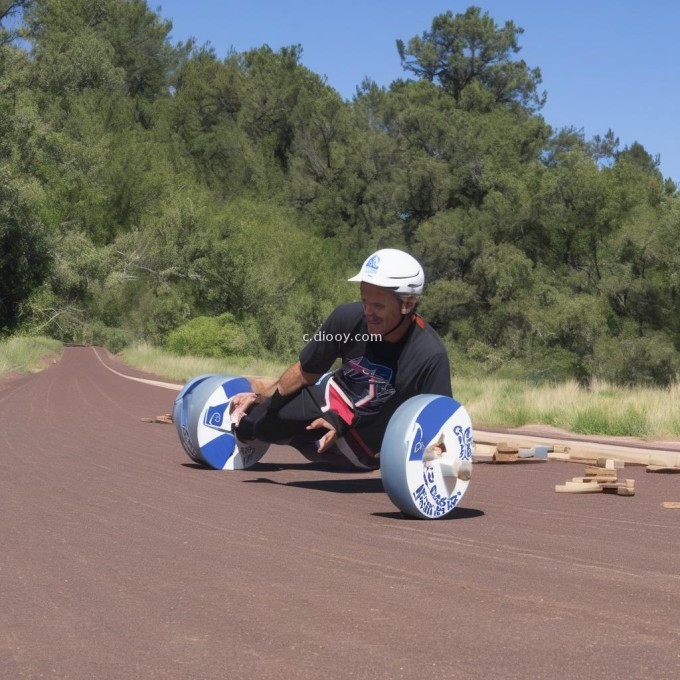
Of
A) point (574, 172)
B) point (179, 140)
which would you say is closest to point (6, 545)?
point (574, 172)

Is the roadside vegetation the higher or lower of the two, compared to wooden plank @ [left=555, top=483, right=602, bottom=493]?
higher

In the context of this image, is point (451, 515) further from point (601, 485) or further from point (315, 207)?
point (315, 207)

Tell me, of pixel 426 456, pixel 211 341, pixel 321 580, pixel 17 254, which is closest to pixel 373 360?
pixel 426 456

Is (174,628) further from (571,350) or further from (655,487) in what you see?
(571,350)

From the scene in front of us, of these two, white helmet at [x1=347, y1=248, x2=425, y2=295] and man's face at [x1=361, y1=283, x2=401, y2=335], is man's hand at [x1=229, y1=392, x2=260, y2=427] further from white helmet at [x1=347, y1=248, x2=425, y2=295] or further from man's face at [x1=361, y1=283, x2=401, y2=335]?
white helmet at [x1=347, y1=248, x2=425, y2=295]

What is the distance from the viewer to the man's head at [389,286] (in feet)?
27.0

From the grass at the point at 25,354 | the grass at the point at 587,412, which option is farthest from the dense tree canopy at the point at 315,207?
the grass at the point at 587,412

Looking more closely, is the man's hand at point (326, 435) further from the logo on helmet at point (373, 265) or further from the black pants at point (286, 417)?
the logo on helmet at point (373, 265)

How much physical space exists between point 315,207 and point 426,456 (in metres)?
80.0

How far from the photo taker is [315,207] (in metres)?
86.9

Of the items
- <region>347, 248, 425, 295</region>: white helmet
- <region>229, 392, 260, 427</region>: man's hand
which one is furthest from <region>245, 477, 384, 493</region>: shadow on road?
<region>347, 248, 425, 295</region>: white helmet

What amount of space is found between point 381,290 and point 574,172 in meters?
46.3

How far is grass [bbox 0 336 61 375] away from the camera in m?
41.1

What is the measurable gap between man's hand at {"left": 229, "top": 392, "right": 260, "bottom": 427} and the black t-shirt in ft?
3.69
